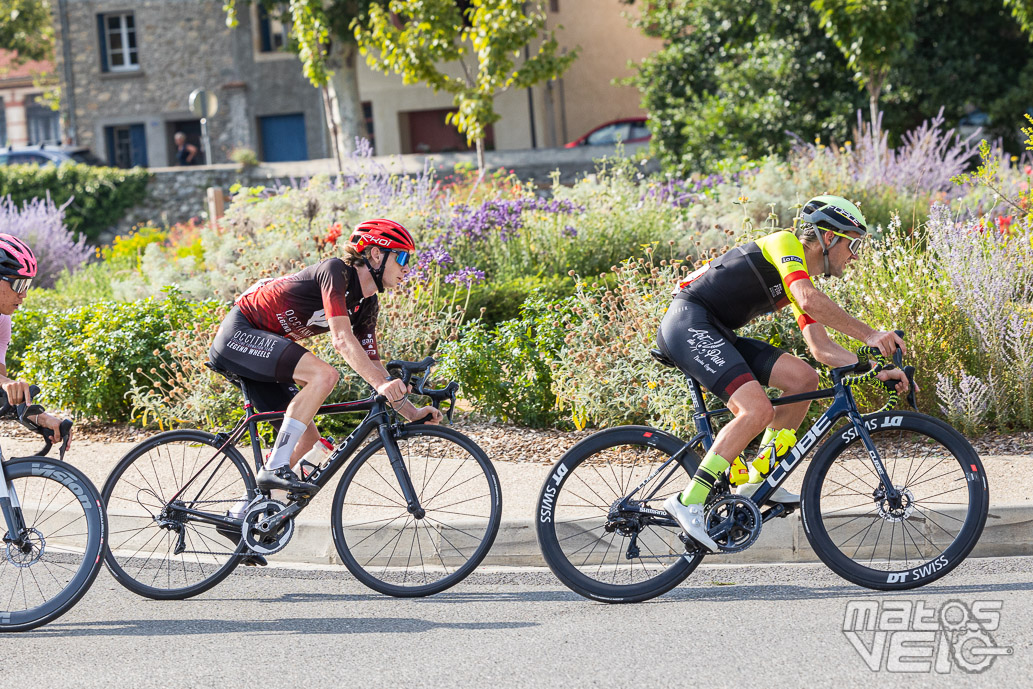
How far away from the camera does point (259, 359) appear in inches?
218

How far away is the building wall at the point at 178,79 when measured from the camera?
35.5 m

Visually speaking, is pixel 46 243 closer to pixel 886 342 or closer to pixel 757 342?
pixel 757 342

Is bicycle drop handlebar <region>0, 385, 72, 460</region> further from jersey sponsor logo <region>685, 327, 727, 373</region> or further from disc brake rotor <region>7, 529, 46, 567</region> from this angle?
jersey sponsor logo <region>685, 327, 727, 373</region>

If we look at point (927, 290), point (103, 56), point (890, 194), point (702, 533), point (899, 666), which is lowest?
point (899, 666)

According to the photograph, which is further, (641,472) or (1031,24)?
(1031,24)

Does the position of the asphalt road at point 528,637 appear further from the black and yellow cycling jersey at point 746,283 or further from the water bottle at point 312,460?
the black and yellow cycling jersey at point 746,283

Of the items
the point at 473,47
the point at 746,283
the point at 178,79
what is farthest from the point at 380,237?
the point at 178,79

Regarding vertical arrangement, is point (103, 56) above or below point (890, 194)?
above

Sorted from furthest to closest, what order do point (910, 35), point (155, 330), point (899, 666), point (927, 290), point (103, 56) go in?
point (103, 56) < point (910, 35) < point (155, 330) < point (927, 290) < point (899, 666)

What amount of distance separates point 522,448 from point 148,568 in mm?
2730

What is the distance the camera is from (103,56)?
36.7m

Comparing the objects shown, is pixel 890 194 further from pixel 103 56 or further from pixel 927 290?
pixel 103 56

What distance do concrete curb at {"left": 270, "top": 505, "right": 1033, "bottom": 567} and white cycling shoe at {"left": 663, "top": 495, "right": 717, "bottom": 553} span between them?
0.73 meters

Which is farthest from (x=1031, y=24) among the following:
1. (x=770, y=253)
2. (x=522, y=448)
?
(x=770, y=253)
